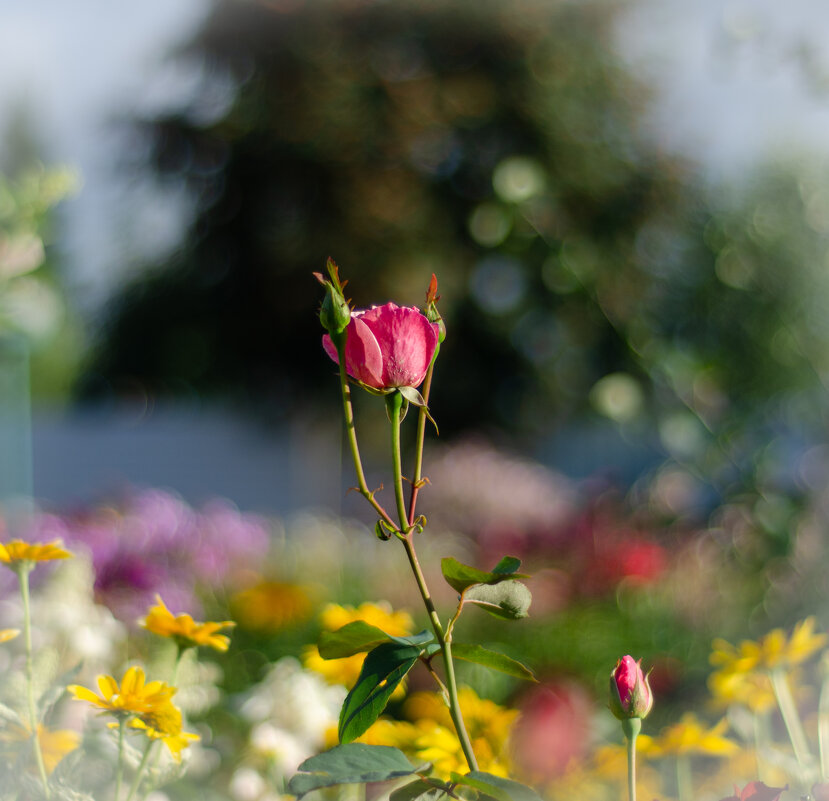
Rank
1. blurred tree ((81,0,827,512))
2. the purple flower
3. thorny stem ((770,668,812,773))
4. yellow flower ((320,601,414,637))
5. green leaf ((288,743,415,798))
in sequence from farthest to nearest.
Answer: blurred tree ((81,0,827,512))
the purple flower
yellow flower ((320,601,414,637))
thorny stem ((770,668,812,773))
green leaf ((288,743,415,798))

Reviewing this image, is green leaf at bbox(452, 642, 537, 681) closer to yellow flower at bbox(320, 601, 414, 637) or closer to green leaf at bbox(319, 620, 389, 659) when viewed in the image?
green leaf at bbox(319, 620, 389, 659)

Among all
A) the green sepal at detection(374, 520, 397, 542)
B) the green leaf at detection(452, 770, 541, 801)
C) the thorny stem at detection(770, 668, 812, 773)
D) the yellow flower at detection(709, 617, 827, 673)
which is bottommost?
the thorny stem at detection(770, 668, 812, 773)

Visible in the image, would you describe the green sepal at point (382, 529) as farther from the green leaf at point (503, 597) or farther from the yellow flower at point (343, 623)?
the yellow flower at point (343, 623)

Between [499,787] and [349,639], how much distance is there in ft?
0.22

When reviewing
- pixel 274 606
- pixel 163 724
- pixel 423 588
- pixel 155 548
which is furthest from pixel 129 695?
pixel 274 606

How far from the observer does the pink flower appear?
0.92ft

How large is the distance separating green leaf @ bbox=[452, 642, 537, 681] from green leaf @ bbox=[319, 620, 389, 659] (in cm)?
3

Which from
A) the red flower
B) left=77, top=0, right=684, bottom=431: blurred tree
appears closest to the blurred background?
left=77, top=0, right=684, bottom=431: blurred tree

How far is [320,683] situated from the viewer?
0.51 metres

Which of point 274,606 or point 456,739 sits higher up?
point 456,739

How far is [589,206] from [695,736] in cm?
343

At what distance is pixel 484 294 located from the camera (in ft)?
12.5

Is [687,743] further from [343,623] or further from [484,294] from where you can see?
[484,294]

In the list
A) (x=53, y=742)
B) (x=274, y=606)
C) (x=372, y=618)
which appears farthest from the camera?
(x=274, y=606)
